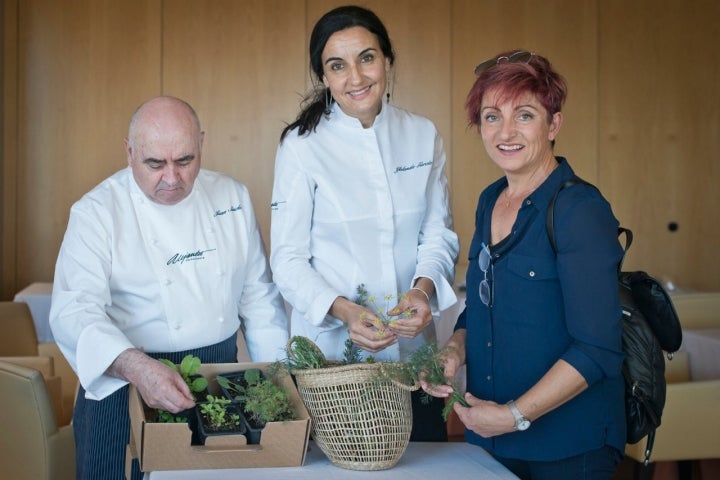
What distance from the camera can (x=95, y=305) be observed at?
7.10 ft

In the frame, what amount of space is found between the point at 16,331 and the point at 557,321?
10.5 feet

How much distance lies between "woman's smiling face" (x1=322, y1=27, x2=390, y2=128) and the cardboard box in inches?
32.7

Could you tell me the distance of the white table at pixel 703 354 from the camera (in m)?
3.96

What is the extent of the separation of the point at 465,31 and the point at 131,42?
255 centimetres

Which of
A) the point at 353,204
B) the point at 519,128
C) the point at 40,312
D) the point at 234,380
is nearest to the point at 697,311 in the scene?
the point at 353,204

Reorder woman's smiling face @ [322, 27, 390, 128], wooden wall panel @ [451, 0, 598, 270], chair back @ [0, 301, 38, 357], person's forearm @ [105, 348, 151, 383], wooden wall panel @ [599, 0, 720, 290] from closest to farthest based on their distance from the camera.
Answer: person's forearm @ [105, 348, 151, 383] → woman's smiling face @ [322, 27, 390, 128] → chair back @ [0, 301, 38, 357] → wooden wall panel @ [451, 0, 598, 270] → wooden wall panel @ [599, 0, 720, 290]

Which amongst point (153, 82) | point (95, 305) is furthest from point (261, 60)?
point (95, 305)

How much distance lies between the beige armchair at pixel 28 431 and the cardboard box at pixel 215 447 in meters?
1.16

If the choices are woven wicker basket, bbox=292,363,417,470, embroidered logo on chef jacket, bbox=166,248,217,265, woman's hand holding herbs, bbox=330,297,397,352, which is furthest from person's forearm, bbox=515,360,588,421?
embroidered logo on chef jacket, bbox=166,248,217,265

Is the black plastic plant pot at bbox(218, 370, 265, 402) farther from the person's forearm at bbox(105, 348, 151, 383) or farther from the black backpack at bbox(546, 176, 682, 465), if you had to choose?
the black backpack at bbox(546, 176, 682, 465)

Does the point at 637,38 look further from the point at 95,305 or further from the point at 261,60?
the point at 95,305

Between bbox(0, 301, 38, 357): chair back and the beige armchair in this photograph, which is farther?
bbox(0, 301, 38, 357): chair back

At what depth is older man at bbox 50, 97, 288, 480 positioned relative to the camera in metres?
2.15

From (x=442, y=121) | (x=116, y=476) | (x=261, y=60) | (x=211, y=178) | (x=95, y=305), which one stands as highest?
(x=261, y=60)
